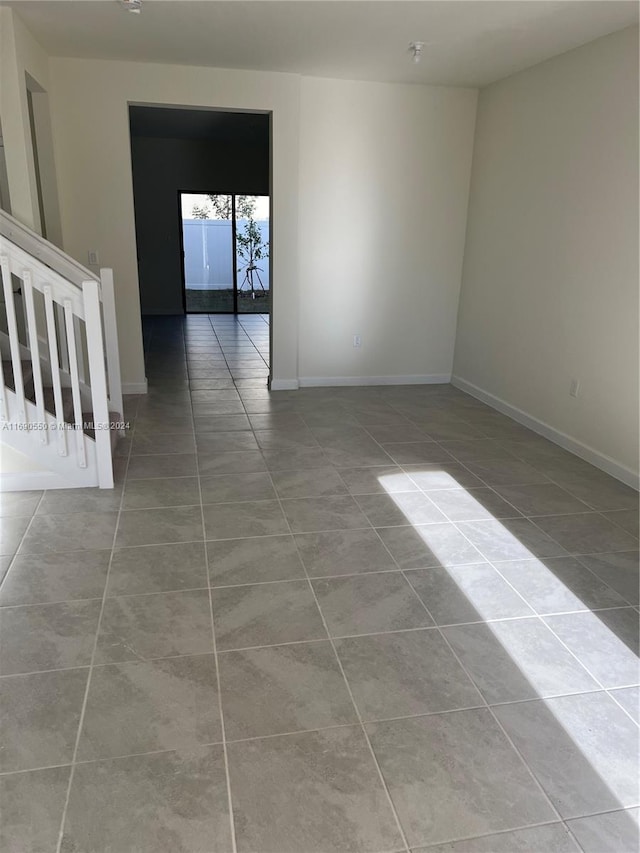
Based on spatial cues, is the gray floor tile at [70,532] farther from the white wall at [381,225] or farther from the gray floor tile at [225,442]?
the white wall at [381,225]

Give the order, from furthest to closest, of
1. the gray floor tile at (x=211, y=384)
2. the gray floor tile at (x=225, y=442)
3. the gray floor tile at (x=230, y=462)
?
the gray floor tile at (x=211, y=384)
the gray floor tile at (x=225, y=442)
the gray floor tile at (x=230, y=462)

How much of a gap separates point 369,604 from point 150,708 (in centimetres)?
91

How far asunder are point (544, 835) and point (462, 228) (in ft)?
16.4

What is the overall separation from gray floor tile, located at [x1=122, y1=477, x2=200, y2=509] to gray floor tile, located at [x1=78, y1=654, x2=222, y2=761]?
1237 mm

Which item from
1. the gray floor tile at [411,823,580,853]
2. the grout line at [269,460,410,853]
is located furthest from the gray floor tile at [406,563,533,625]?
the gray floor tile at [411,823,580,853]

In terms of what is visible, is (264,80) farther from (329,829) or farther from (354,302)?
(329,829)

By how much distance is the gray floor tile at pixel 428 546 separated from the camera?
8.74ft

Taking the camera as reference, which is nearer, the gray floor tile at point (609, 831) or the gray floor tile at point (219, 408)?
the gray floor tile at point (609, 831)

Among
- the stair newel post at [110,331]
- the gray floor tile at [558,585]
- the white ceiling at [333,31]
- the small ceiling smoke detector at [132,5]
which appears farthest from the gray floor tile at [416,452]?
the small ceiling smoke detector at [132,5]

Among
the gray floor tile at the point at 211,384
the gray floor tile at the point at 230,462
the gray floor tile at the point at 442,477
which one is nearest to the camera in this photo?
the gray floor tile at the point at 442,477

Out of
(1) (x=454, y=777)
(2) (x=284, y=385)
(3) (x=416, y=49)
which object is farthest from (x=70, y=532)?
(3) (x=416, y=49)

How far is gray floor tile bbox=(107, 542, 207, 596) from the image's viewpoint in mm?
2408

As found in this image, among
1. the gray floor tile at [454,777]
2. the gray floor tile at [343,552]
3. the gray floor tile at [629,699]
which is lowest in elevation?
the gray floor tile at [454,777]

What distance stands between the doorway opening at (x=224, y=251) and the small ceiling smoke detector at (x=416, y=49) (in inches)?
245
